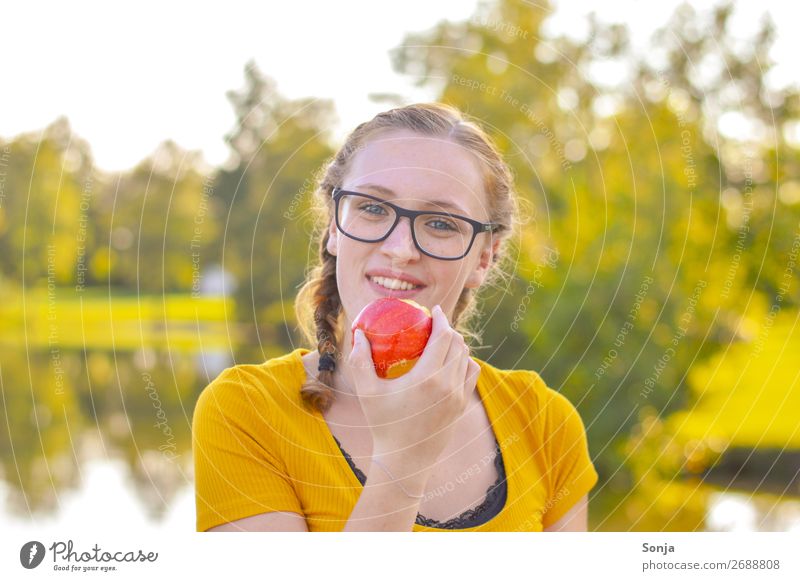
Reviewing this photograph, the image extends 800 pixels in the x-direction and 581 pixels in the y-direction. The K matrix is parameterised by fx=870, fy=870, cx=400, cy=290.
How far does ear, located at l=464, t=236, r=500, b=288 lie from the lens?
2.52m

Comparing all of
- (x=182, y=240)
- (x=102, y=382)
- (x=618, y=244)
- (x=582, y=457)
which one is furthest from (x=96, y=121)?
(x=102, y=382)

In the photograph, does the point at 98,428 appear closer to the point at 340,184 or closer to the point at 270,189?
the point at 270,189

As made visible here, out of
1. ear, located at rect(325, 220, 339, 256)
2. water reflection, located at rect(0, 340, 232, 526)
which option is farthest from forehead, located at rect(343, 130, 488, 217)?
water reflection, located at rect(0, 340, 232, 526)

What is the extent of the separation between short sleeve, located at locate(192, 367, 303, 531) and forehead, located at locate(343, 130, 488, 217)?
25.8 inches

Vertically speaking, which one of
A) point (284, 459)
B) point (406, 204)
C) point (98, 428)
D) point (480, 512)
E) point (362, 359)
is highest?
point (406, 204)

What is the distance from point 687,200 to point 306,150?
4.83m

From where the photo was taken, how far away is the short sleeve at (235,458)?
81.0 inches

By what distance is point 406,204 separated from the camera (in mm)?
2311

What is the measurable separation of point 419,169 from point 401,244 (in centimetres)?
21

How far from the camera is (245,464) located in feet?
6.78

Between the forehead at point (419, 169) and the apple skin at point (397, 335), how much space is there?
1.10 feet

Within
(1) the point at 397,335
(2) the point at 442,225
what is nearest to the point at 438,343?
(1) the point at 397,335

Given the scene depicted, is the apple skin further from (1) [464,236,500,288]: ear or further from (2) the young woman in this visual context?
(1) [464,236,500,288]: ear

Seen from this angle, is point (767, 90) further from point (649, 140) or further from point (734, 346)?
point (734, 346)
